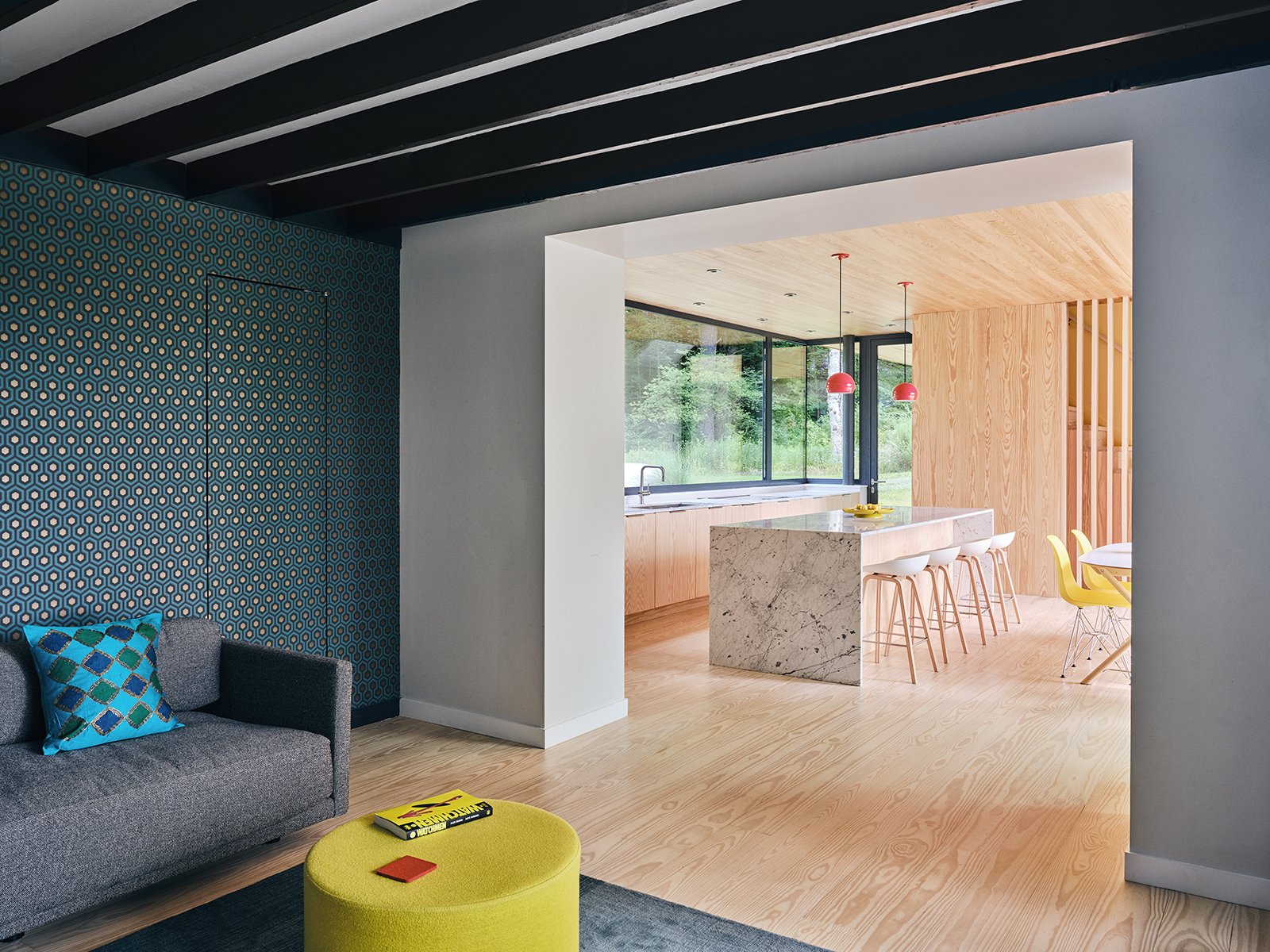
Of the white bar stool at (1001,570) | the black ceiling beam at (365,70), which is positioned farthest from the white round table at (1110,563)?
the black ceiling beam at (365,70)

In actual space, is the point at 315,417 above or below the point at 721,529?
above

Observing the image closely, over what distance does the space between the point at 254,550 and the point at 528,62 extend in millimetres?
2431

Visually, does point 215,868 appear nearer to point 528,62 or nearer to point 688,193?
point 528,62

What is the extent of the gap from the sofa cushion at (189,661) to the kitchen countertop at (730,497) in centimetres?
381

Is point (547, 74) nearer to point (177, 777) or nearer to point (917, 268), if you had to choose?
point (177, 777)

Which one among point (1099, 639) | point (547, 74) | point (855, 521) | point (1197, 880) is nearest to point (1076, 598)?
point (1099, 639)

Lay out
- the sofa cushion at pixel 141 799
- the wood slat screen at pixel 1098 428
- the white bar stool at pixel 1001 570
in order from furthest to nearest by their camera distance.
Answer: the wood slat screen at pixel 1098 428, the white bar stool at pixel 1001 570, the sofa cushion at pixel 141 799

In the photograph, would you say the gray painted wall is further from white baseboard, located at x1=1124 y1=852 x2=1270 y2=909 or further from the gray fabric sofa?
the gray fabric sofa

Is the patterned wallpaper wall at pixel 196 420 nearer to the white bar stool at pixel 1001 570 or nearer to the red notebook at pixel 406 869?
the red notebook at pixel 406 869

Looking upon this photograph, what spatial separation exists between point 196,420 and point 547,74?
2.10 m

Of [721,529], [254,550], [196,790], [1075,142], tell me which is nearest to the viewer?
[196,790]

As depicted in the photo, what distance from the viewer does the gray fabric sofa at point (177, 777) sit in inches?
93.4

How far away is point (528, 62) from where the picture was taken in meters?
2.82

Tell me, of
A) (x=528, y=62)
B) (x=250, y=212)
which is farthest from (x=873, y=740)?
(x=250, y=212)
